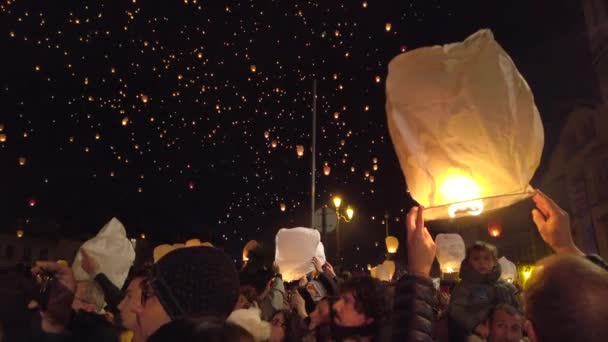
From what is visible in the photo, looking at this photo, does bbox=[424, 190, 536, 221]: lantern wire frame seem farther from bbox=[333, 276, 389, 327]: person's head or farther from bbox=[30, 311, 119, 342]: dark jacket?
bbox=[30, 311, 119, 342]: dark jacket

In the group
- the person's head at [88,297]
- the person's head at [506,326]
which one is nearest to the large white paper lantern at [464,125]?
the person's head at [506,326]

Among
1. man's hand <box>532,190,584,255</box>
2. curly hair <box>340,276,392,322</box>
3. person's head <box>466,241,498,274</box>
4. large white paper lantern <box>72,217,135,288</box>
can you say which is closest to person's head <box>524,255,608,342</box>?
man's hand <box>532,190,584,255</box>

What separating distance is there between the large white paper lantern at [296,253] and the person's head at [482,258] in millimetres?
2628

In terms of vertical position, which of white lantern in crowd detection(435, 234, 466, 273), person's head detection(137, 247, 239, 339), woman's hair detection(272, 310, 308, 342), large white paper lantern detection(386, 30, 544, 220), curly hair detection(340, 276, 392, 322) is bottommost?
white lantern in crowd detection(435, 234, 466, 273)

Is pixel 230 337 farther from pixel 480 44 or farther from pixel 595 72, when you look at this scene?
pixel 595 72

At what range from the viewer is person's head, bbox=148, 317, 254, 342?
1.17m

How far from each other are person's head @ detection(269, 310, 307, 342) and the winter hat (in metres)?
2.24

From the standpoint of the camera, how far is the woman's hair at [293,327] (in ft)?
14.8

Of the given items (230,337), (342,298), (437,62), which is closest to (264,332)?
(342,298)

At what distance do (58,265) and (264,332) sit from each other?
1.82 meters

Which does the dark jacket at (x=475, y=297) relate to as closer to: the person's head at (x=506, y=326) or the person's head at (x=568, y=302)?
the person's head at (x=506, y=326)

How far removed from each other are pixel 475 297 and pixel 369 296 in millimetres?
1602

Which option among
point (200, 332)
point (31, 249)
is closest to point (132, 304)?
point (200, 332)

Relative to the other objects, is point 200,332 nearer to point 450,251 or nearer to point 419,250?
point 419,250
